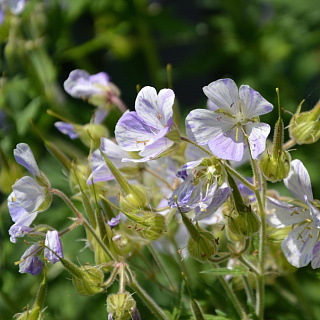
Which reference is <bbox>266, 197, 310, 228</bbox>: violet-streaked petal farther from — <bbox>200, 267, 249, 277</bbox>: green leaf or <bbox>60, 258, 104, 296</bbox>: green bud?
<bbox>60, 258, 104, 296</bbox>: green bud

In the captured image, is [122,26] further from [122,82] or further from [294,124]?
[294,124]

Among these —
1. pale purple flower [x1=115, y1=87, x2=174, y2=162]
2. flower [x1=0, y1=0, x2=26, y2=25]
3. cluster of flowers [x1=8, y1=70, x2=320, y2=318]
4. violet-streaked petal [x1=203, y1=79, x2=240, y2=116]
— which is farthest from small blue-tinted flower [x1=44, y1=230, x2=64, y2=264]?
flower [x1=0, y1=0, x2=26, y2=25]

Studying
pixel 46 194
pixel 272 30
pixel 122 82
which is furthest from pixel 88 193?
pixel 122 82

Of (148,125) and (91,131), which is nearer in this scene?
(148,125)

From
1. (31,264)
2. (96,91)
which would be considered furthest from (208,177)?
(96,91)

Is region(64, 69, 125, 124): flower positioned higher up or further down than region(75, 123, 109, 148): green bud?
higher up

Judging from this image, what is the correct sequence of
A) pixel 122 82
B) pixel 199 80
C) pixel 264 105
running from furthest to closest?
pixel 199 80, pixel 122 82, pixel 264 105

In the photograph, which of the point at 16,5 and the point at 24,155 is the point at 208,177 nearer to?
the point at 24,155
